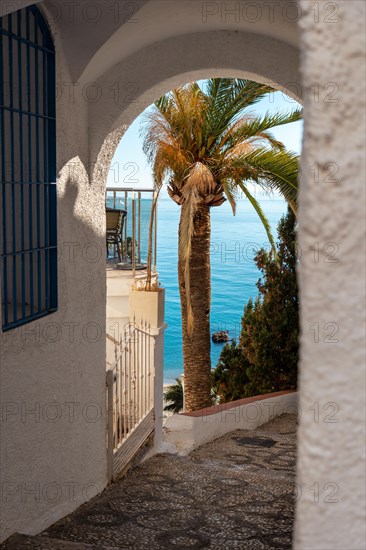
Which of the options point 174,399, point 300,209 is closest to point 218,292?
point 174,399

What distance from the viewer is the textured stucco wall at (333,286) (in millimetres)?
1117

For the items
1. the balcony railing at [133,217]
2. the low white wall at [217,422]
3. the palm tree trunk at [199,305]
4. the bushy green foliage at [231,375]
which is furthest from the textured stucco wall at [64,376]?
the bushy green foliage at [231,375]

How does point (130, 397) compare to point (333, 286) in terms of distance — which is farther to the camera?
point (130, 397)

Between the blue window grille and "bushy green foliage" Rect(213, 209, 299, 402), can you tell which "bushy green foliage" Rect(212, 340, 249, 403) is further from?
the blue window grille

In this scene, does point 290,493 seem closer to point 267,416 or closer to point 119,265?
point 267,416

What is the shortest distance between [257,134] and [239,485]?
22.1ft

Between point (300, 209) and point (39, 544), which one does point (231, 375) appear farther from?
point (300, 209)

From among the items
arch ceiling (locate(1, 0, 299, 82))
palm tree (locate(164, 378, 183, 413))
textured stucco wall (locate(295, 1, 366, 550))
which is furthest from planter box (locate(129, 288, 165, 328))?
palm tree (locate(164, 378, 183, 413))

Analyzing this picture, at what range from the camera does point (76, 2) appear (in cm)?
505

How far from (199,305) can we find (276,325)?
2266mm

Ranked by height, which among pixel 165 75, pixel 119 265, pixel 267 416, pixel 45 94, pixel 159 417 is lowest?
pixel 267 416

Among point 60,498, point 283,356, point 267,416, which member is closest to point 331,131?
point 60,498

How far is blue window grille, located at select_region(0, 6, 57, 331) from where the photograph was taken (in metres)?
4.68

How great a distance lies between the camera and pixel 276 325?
1360 cm
